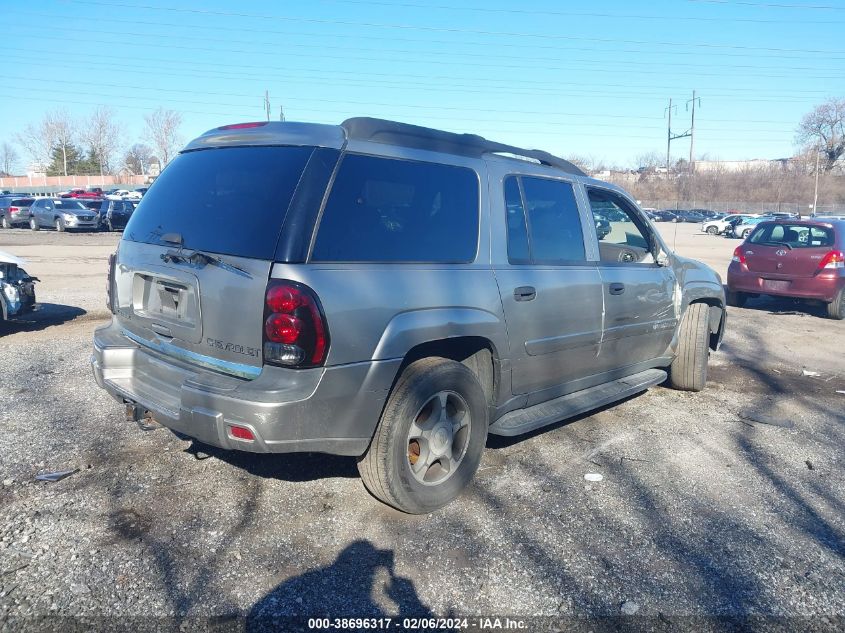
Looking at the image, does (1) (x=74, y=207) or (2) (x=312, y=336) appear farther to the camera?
(1) (x=74, y=207)

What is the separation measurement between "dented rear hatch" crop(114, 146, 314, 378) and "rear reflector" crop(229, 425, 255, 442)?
243 millimetres

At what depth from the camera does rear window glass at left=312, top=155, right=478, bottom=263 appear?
3.23 metres

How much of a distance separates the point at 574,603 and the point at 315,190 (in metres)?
2.17

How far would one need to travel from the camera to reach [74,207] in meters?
32.2

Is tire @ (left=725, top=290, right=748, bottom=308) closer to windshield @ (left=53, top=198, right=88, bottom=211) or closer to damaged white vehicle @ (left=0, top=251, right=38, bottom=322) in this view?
damaged white vehicle @ (left=0, top=251, right=38, bottom=322)

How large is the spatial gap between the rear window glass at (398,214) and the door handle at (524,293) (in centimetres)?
37

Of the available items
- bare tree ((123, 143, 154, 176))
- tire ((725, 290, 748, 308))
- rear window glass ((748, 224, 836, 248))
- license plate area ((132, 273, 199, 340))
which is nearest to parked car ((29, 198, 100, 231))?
tire ((725, 290, 748, 308))

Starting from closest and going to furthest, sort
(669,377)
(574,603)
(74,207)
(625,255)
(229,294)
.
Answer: (574,603)
(229,294)
(625,255)
(669,377)
(74,207)

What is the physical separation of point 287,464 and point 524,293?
1821mm

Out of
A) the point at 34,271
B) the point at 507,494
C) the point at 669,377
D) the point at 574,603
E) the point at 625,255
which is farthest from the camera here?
the point at 34,271

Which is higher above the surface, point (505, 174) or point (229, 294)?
point (505, 174)

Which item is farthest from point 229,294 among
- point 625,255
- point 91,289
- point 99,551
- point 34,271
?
point 34,271

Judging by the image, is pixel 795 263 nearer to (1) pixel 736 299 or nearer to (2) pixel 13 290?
(1) pixel 736 299

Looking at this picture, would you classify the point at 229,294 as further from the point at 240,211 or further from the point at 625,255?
the point at 625,255
